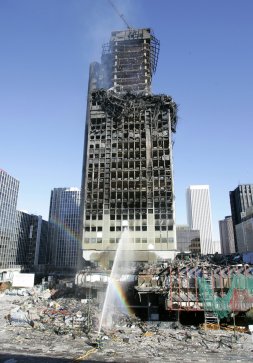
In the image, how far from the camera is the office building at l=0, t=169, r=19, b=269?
165375 millimetres

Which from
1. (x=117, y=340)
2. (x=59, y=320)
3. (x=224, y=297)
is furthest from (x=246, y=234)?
(x=117, y=340)

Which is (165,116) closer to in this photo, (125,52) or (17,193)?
(125,52)

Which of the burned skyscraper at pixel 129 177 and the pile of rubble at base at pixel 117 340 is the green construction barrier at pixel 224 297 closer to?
the pile of rubble at base at pixel 117 340

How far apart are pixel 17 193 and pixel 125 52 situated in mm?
104780

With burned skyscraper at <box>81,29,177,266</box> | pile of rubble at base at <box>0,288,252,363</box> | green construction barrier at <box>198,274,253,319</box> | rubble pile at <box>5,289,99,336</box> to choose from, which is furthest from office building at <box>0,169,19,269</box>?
green construction barrier at <box>198,274,253,319</box>

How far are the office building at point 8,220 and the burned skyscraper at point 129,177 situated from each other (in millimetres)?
82589

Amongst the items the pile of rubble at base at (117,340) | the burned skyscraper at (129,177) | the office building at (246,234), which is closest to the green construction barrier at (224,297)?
the pile of rubble at base at (117,340)

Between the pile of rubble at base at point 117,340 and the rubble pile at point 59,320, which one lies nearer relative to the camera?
the pile of rubble at base at point 117,340

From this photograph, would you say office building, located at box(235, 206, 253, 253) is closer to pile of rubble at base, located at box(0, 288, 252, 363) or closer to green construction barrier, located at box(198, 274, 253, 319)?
green construction barrier, located at box(198, 274, 253, 319)

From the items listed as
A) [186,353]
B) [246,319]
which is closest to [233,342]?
[186,353]

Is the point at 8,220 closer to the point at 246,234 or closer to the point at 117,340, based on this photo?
the point at 246,234

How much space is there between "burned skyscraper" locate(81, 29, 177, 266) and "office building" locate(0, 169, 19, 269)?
82.6m

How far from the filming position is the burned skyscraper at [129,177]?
92000 millimetres

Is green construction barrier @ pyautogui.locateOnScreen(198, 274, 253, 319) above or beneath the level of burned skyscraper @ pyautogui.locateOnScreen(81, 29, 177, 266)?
beneath
